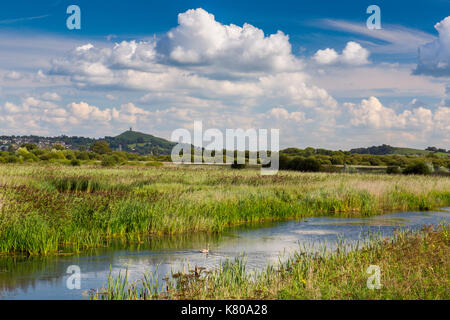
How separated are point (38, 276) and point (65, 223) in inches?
143

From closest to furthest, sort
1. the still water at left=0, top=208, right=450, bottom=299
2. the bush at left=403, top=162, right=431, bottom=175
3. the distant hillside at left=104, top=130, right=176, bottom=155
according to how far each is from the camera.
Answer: the still water at left=0, top=208, right=450, bottom=299, the bush at left=403, top=162, right=431, bottom=175, the distant hillside at left=104, top=130, right=176, bottom=155

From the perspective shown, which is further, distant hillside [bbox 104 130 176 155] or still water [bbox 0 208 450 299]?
distant hillside [bbox 104 130 176 155]

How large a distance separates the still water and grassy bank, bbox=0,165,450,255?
0.76 metres

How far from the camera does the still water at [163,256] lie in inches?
364

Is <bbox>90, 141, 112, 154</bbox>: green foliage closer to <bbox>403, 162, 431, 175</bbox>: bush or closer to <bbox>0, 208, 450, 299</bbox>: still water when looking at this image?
<bbox>403, 162, 431, 175</bbox>: bush

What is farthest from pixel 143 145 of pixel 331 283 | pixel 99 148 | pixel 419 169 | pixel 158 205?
pixel 331 283

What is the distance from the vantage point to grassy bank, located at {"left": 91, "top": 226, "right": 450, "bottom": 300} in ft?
23.0

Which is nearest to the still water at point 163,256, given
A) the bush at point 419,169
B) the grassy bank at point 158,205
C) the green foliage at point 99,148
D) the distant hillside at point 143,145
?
the grassy bank at point 158,205

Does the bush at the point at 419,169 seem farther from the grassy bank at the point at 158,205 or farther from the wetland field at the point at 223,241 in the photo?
the wetland field at the point at 223,241

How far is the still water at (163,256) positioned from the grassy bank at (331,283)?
4.20 ft

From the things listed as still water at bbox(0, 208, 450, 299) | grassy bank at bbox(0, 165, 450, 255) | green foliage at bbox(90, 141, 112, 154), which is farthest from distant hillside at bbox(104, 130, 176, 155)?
still water at bbox(0, 208, 450, 299)
